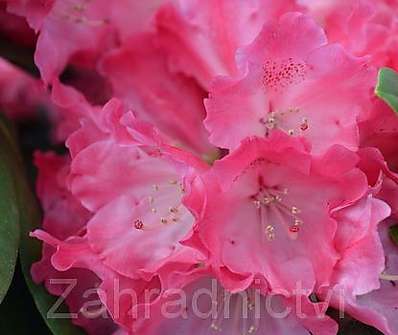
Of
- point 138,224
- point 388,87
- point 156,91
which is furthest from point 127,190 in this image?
point 388,87

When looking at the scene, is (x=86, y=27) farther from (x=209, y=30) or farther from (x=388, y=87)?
(x=388, y=87)

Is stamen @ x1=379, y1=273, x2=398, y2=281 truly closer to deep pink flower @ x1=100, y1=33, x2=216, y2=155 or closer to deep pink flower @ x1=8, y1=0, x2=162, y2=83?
deep pink flower @ x1=100, y1=33, x2=216, y2=155

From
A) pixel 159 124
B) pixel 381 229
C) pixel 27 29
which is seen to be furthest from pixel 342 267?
pixel 27 29

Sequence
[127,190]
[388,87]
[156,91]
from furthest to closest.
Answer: [156,91], [127,190], [388,87]

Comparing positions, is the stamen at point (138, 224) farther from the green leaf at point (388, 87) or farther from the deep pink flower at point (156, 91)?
the green leaf at point (388, 87)

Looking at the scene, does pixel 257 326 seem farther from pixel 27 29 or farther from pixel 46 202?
pixel 27 29

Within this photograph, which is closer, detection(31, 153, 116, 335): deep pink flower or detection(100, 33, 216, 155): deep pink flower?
detection(31, 153, 116, 335): deep pink flower

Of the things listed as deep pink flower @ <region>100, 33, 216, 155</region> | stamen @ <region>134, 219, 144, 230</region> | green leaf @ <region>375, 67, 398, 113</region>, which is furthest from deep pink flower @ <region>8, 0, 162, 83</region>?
green leaf @ <region>375, 67, 398, 113</region>
